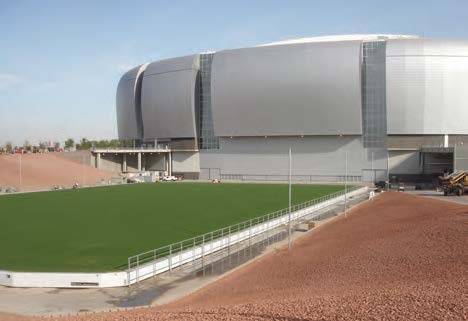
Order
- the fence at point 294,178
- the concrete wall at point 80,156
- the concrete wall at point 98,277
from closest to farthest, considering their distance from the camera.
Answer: the concrete wall at point 98,277, the fence at point 294,178, the concrete wall at point 80,156

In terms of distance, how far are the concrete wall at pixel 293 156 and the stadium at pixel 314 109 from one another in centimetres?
17

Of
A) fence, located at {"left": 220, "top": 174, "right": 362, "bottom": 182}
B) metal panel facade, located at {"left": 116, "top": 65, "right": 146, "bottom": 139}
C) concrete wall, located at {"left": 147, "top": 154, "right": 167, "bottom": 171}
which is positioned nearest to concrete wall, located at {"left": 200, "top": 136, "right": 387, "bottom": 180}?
fence, located at {"left": 220, "top": 174, "right": 362, "bottom": 182}

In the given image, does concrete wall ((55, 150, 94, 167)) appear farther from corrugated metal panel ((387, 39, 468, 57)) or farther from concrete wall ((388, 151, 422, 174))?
corrugated metal panel ((387, 39, 468, 57))

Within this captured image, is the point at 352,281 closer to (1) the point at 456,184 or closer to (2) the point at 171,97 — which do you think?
(1) the point at 456,184

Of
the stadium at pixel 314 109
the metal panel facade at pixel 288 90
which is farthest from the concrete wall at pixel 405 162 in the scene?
the metal panel facade at pixel 288 90

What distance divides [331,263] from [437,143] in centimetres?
6091

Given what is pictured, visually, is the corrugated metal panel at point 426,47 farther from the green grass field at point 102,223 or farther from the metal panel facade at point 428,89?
the green grass field at point 102,223

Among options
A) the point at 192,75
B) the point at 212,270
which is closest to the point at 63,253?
the point at 212,270

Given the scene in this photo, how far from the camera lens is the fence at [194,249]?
20344mm

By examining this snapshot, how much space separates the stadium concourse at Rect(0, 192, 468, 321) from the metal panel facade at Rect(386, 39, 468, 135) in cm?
4617

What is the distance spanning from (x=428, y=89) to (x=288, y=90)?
2044cm

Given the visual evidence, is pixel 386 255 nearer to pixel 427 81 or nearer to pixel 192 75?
pixel 427 81

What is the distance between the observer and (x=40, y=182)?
71438 millimetres

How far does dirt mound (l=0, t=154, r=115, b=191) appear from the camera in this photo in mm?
68938
